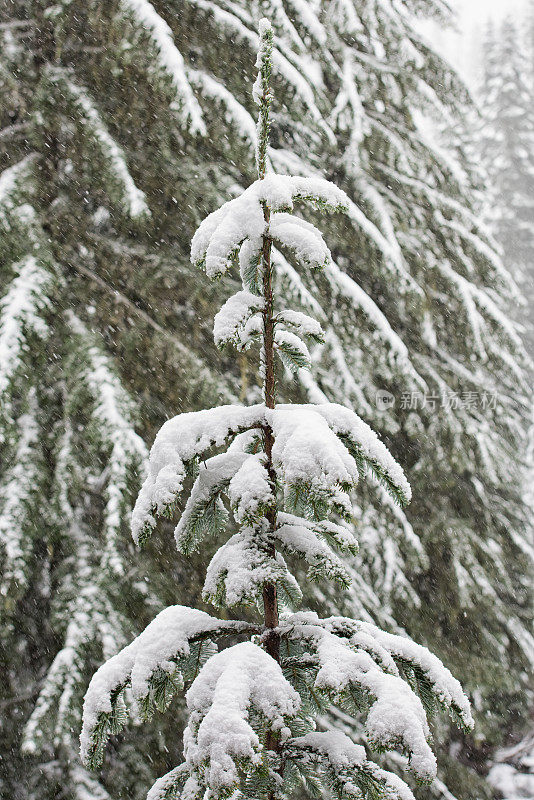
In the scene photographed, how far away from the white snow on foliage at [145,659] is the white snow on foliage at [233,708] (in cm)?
10

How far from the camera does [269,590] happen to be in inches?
63.4

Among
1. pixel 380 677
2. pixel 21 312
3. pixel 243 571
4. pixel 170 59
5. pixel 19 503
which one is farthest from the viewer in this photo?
pixel 170 59

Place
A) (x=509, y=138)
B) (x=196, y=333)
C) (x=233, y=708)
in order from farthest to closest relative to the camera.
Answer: (x=509, y=138), (x=196, y=333), (x=233, y=708)

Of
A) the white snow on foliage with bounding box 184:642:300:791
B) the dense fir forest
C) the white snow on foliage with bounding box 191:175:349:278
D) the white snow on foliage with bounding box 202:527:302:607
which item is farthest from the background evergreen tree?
the white snow on foliage with bounding box 184:642:300:791

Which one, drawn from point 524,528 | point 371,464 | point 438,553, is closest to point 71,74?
point 371,464

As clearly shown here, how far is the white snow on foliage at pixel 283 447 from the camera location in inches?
47.9

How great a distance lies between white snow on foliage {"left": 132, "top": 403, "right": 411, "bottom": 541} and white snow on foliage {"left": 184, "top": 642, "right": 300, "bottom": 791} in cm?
39

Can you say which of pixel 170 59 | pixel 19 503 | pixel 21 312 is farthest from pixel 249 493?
pixel 170 59

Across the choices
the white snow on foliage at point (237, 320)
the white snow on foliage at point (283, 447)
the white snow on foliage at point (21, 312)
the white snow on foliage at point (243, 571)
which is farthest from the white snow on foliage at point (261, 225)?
the white snow on foliage at point (21, 312)

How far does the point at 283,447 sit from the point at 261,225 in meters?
0.57

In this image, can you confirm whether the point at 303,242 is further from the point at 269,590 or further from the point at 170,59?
the point at 170,59

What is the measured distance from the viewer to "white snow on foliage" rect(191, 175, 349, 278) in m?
1.38

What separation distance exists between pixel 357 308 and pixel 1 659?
3000 mm

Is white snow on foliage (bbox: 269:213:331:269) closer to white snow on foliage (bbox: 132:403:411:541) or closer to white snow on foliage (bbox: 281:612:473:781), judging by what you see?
white snow on foliage (bbox: 132:403:411:541)
